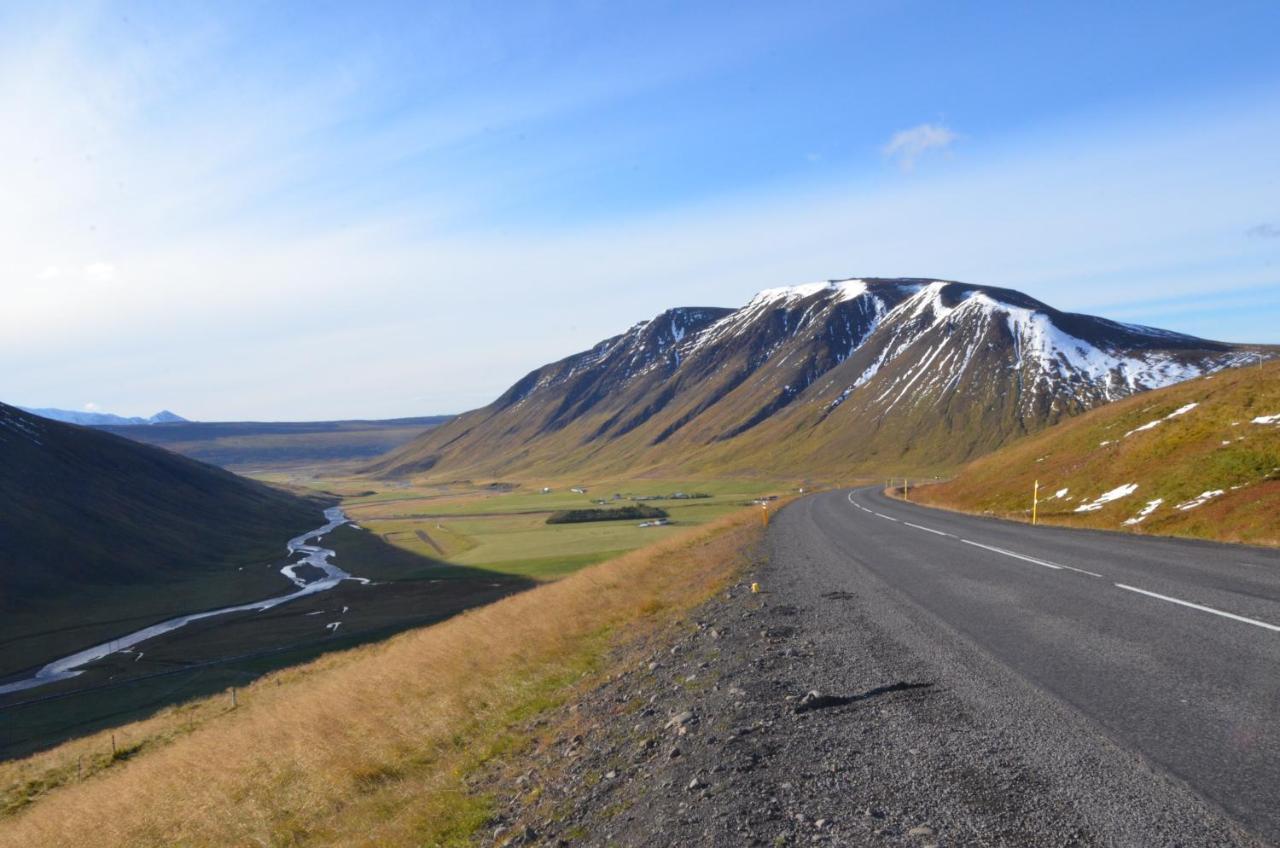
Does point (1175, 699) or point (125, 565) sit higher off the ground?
point (1175, 699)

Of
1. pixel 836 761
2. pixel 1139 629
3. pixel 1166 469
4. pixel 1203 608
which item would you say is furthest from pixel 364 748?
pixel 1166 469

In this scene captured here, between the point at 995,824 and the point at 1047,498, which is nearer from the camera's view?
the point at 995,824

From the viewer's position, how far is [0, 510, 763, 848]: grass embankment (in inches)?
496

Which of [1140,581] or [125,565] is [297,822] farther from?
[125,565]

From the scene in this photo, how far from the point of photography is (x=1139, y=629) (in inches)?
459

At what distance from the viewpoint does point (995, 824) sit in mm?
5828

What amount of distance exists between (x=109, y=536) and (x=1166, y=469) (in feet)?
340

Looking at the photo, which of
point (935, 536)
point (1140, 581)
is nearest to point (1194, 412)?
point (935, 536)

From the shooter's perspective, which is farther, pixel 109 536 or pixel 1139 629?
pixel 109 536

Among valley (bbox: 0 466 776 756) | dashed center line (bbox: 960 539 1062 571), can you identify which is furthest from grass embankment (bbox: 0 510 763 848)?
valley (bbox: 0 466 776 756)

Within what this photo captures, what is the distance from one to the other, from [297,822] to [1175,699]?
1266 cm

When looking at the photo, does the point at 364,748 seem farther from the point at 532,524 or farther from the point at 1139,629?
A: the point at 532,524

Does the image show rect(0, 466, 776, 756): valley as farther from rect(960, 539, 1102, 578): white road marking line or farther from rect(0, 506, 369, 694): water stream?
rect(960, 539, 1102, 578): white road marking line

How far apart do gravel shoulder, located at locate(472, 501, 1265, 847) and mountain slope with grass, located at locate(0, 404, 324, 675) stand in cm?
5737
